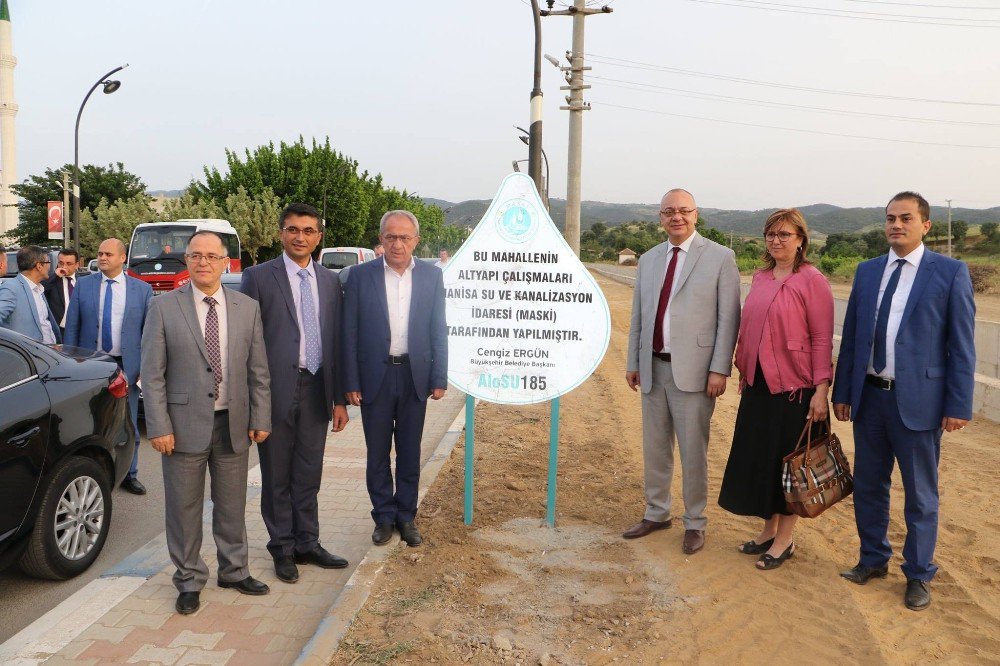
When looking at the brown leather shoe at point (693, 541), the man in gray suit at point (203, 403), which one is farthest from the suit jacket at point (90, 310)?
the brown leather shoe at point (693, 541)

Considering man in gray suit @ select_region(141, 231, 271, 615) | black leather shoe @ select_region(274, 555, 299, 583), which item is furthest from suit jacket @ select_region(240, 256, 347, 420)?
black leather shoe @ select_region(274, 555, 299, 583)

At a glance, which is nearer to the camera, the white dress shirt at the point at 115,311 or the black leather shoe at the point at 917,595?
the black leather shoe at the point at 917,595

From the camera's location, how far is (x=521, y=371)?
486 cm

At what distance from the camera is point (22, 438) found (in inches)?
154

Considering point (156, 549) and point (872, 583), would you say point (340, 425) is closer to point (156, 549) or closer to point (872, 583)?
point (156, 549)

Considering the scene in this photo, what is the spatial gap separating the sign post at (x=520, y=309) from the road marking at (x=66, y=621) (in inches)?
87.6

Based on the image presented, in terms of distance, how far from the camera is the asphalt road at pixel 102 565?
3955 mm

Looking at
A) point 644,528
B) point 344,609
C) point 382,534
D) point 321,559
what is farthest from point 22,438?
point 644,528

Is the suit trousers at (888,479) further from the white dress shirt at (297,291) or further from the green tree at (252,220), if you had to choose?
the green tree at (252,220)

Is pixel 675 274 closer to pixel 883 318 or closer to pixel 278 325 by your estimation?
pixel 883 318

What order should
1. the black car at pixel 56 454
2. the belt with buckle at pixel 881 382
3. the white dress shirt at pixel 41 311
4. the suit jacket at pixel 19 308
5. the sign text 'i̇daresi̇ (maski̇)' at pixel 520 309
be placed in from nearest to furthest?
the black car at pixel 56 454, the belt with buckle at pixel 881 382, the sign text 'i̇daresi̇ (maski̇)' at pixel 520 309, the suit jacket at pixel 19 308, the white dress shirt at pixel 41 311

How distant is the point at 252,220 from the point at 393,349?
35.5m

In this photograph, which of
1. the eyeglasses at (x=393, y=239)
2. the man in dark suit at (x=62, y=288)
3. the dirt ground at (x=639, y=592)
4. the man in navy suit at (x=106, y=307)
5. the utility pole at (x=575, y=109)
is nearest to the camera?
the dirt ground at (x=639, y=592)

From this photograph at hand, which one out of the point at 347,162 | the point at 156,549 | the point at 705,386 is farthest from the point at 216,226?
the point at 347,162
